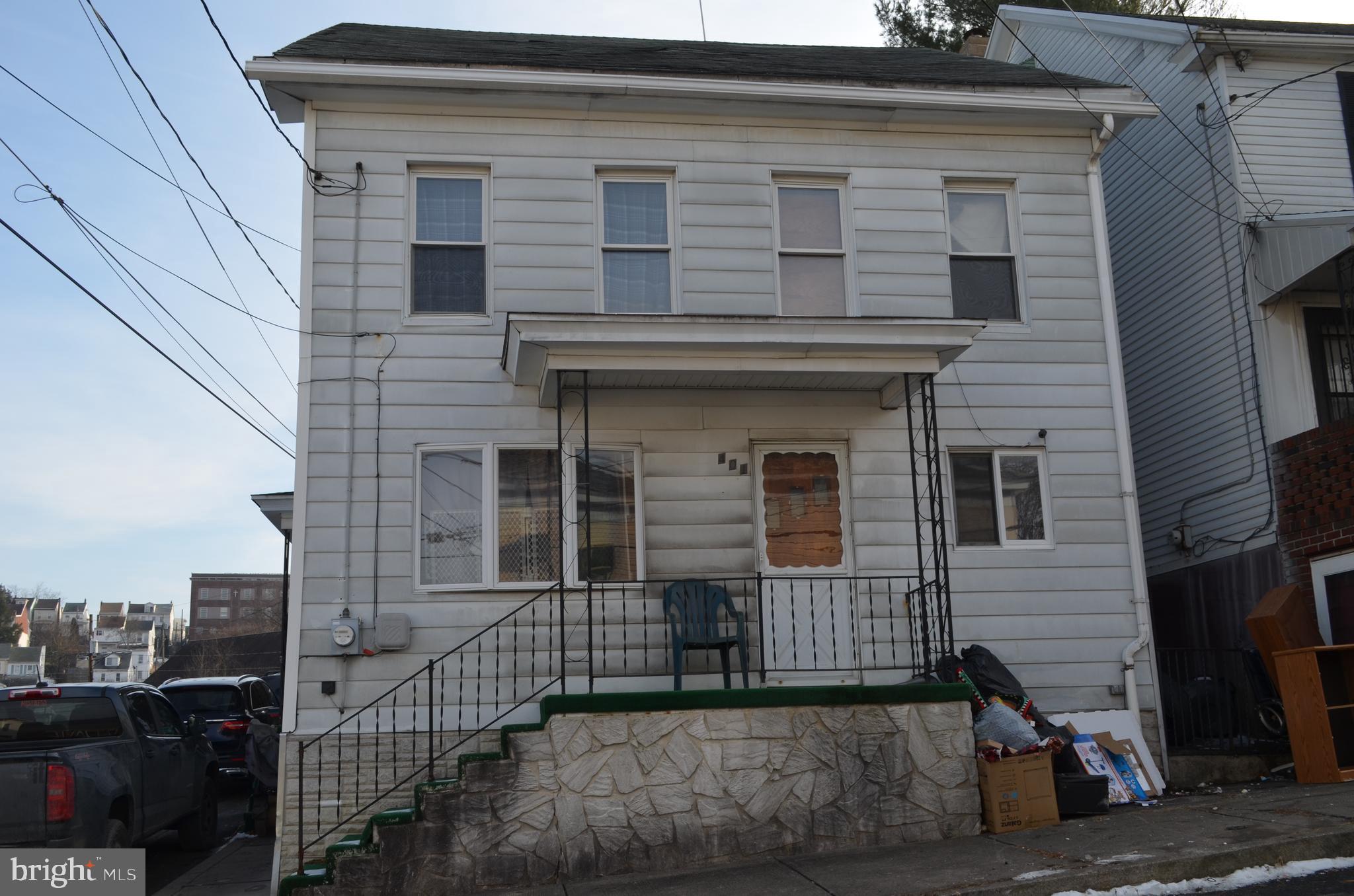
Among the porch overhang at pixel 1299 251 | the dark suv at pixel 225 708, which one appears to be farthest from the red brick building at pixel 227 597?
the porch overhang at pixel 1299 251

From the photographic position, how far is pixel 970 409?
10641mm

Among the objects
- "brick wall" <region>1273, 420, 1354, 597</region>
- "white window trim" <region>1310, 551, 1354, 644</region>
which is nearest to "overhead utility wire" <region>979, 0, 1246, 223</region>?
"brick wall" <region>1273, 420, 1354, 597</region>

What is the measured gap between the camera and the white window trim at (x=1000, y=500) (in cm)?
1042

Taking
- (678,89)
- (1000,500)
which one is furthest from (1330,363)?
(678,89)

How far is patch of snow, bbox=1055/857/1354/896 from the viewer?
6594 millimetres

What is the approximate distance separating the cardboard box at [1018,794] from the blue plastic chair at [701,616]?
205 cm

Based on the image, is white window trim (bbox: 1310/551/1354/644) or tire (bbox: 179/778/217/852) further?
tire (bbox: 179/778/217/852)

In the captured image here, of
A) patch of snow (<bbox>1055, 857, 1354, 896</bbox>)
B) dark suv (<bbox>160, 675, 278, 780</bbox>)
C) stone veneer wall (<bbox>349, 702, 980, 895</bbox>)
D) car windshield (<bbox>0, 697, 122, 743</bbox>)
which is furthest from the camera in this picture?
dark suv (<bbox>160, 675, 278, 780</bbox>)

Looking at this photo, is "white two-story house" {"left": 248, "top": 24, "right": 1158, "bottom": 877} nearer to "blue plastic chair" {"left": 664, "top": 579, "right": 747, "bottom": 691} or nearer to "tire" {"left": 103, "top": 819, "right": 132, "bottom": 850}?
"blue plastic chair" {"left": 664, "top": 579, "right": 747, "bottom": 691}

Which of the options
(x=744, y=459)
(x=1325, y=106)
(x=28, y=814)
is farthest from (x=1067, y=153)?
(x=28, y=814)

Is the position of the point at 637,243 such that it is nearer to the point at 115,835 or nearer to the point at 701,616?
the point at 701,616

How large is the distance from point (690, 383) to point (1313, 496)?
5857mm

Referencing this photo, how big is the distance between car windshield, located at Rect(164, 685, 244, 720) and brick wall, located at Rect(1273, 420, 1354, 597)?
11696 mm

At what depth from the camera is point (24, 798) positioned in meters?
7.88
